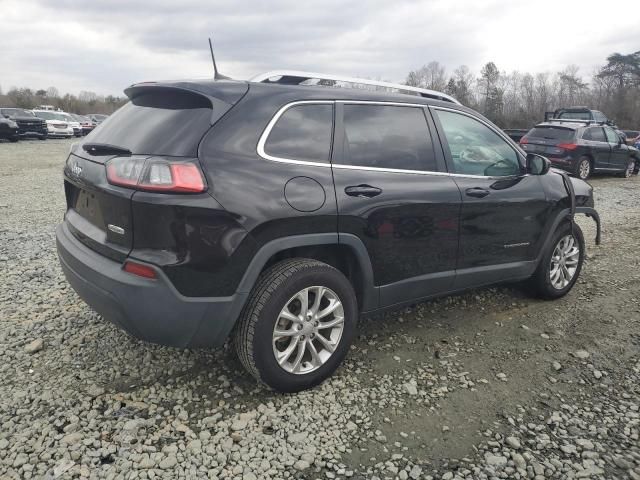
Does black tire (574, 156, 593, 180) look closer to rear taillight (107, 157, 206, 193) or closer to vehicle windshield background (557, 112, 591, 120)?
vehicle windshield background (557, 112, 591, 120)

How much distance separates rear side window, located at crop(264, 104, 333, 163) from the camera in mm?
2717

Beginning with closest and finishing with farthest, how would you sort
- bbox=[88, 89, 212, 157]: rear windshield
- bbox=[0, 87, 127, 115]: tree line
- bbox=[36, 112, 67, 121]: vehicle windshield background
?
bbox=[88, 89, 212, 157]: rear windshield < bbox=[36, 112, 67, 121]: vehicle windshield background < bbox=[0, 87, 127, 115]: tree line

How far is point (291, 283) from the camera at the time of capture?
266cm

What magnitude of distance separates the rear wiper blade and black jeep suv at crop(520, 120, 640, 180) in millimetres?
11824

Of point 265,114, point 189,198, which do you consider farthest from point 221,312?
point 265,114

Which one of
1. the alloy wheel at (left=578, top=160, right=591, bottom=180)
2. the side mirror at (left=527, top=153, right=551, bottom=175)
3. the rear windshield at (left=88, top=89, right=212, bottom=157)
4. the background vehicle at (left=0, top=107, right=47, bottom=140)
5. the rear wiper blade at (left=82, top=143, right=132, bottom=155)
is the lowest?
the alloy wheel at (left=578, top=160, right=591, bottom=180)

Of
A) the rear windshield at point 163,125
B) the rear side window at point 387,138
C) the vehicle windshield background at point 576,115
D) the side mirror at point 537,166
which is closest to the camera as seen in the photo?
the rear windshield at point 163,125

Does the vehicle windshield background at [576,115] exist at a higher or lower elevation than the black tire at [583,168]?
higher

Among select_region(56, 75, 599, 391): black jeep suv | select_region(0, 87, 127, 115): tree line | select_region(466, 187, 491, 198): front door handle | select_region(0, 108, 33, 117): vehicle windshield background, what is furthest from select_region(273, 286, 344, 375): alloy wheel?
select_region(0, 87, 127, 115): tree line

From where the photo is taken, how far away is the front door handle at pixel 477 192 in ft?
11.4

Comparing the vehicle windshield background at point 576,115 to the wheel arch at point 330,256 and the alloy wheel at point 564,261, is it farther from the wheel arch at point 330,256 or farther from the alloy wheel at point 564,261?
the wheel arch at point 330,256

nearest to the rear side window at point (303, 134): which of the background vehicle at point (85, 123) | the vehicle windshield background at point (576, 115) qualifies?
the vehicle windshield background at point (576, 115)

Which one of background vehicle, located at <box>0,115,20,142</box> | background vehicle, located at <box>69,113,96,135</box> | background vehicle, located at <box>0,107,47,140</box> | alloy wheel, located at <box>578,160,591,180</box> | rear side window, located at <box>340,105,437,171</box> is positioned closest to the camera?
rear side window, located at <box>340,105,437,171</box>

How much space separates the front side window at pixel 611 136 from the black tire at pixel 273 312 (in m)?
13.7
